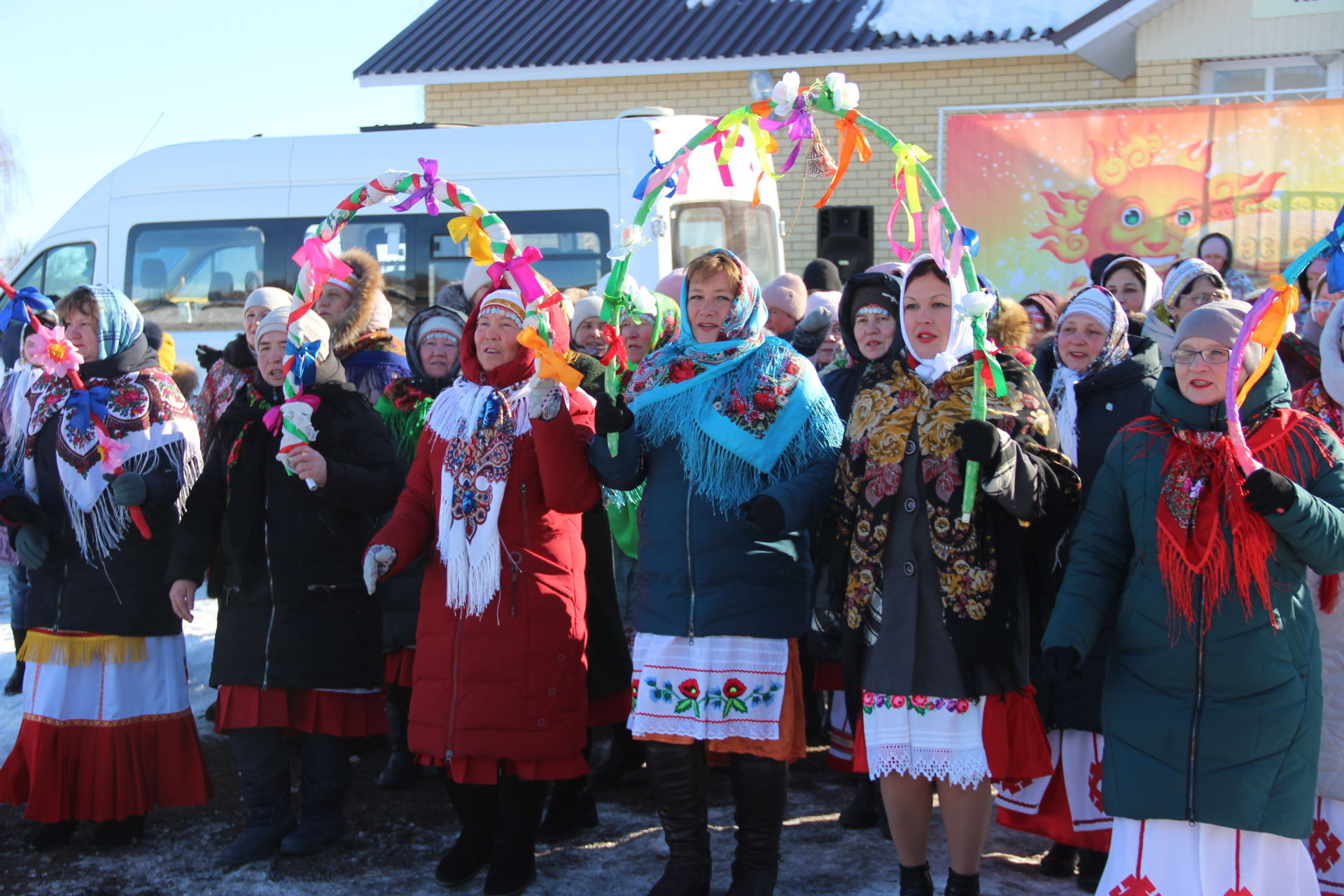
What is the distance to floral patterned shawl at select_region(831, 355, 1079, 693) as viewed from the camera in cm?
323

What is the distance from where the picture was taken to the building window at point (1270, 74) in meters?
10.8

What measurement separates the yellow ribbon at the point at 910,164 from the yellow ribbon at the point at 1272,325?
1.03m

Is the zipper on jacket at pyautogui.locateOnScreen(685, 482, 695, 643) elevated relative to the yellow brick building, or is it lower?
lower

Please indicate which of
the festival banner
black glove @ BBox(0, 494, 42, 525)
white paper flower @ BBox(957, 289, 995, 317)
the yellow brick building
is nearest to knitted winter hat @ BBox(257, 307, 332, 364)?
black glove @ BBox(0, 494, 42, 525)

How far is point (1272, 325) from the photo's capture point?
2.88 meters

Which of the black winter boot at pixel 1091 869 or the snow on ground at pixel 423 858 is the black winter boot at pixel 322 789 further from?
the black winter boot at pixel 1091 869

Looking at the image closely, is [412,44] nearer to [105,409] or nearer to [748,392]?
[105,409]

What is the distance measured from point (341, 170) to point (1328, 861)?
7413 mm

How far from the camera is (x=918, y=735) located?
329 cm

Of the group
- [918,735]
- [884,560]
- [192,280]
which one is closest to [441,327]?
[884,560]

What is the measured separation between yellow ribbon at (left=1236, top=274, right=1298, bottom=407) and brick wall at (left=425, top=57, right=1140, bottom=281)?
886 centimetres

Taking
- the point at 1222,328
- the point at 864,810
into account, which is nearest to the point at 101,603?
the point at 864,810

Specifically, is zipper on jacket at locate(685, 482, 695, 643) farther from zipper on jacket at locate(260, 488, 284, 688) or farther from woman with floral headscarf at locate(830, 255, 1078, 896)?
zipper on jacket at locate(260, 488, 284, 688)

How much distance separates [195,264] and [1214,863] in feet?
26.7
